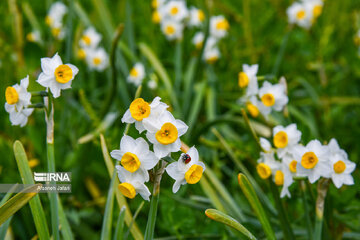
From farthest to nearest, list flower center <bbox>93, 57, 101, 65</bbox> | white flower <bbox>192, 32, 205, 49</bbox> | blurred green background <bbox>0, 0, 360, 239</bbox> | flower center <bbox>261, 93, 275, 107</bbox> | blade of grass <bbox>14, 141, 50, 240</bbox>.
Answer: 1. white flower <bbox>192, 32, 205, 49</bbox>
2. flower center <bbox>93, 57, 101, 65</bbox>
3. blurred green background <bbox>0, 0, 360, 239</bbox>
4. flower center <bbox>261, 93, 275, 107</bbox>
5. blade of grass <bbox>14, 141, 50, 240</bbox>

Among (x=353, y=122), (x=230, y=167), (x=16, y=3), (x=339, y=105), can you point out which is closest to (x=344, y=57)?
(x=339, y=105)

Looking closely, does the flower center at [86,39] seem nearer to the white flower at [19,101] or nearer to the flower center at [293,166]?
the white flower at [19,101]

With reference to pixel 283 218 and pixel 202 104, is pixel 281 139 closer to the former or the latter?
pixel 283 218

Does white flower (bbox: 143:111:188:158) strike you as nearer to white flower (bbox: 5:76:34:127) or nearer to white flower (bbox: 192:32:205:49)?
white flower (bbox: 5:76:34:127)

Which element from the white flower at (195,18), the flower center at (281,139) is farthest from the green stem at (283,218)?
the white flower at (195,18)

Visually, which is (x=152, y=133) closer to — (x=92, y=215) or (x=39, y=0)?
(x=92, y=215)

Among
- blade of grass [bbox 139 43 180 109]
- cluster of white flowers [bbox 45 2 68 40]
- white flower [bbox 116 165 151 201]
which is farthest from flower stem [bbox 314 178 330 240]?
cluster of white flowers [bbox 45 2 68 40]
